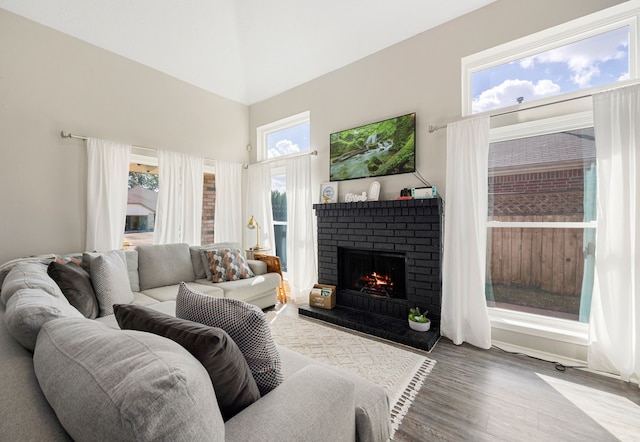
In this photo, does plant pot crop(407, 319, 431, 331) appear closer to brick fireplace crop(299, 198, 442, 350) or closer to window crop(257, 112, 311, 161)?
brick fireplace crop(299, 198, 442, 350)

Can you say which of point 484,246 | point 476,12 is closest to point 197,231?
point 484,246

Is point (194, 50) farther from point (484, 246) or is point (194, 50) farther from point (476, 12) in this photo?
point (484, 246)

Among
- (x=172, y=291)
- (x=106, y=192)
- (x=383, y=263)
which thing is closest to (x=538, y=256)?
(x=383, y=263)

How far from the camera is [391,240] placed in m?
3.00

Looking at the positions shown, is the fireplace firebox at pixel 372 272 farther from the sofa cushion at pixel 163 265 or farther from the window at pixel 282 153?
the sofa cushion at pixel 163 265

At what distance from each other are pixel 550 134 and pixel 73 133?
15.5ft

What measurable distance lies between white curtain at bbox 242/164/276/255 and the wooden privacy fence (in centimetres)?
297

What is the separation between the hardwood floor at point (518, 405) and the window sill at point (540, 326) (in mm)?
226

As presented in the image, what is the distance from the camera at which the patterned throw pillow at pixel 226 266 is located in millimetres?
3182

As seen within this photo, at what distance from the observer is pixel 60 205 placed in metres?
2.93

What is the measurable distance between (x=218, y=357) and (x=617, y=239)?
2.73 meters

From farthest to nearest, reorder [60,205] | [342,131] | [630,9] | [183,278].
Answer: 1. [342,131]
2. [183,278]
3. [60,205]
4. [630,9]

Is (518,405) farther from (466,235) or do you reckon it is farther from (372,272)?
(372,272)

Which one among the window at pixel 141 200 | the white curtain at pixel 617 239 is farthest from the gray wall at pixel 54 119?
the white curtain at pixel 617 239
